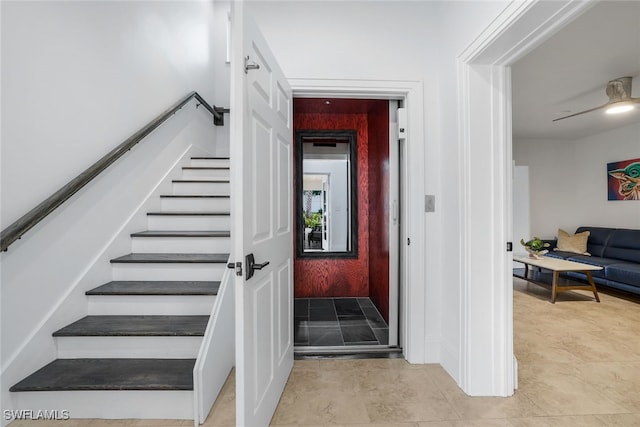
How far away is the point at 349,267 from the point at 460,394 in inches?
83.8

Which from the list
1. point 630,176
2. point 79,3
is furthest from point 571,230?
point 79,3

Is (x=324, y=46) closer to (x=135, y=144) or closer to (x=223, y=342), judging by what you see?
(x=135, y=144)

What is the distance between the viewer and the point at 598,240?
4828 mm

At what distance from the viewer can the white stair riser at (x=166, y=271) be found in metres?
2.08

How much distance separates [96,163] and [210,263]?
97 centimetres

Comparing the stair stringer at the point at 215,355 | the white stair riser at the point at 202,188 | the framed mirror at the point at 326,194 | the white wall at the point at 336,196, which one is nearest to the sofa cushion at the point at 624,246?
the framed mirror at the point at 326,194

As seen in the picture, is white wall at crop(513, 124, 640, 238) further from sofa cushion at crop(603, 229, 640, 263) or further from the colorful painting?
sofa cushion at crop(603, 229, 640, 263)

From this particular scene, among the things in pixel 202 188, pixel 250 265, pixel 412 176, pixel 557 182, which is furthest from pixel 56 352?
pixel 557 182

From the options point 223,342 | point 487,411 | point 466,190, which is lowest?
point 487,411

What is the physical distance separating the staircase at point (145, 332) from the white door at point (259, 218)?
414mm

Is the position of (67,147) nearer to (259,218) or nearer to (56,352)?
(56,352)

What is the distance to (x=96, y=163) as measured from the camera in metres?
1.88

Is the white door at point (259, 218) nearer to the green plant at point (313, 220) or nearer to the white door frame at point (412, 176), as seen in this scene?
the white door frame at point (412, 176)

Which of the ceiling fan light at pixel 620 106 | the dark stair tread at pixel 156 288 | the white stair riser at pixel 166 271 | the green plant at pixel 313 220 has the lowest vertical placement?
the dark stair tread at pixel 156 288
